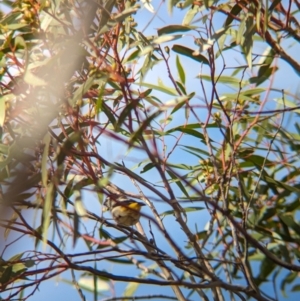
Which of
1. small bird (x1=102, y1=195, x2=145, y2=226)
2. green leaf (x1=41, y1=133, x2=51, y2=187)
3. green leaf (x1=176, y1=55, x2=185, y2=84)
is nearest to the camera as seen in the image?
green leaf (x1=41, y1=133, x2=51, y2=187)

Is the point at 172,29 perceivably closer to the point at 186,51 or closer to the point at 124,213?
the point at 186,51

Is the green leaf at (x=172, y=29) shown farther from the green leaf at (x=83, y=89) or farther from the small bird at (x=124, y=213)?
the small bird at (x=124, y=213)

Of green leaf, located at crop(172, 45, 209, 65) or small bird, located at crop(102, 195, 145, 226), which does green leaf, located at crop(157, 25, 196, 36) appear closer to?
green leaf, located at crop(172, 45, 209, 65)

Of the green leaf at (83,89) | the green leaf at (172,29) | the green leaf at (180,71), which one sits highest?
the green leaf at (180,71)

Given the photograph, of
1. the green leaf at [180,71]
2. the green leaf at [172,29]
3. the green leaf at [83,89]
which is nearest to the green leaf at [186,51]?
the green leaf at [172,29]

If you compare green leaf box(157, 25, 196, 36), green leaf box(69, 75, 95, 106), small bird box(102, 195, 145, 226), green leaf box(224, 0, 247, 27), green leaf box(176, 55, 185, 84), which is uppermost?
green leaf box(176, 55, 185, 84)


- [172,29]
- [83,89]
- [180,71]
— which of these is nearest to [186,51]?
[172,29]

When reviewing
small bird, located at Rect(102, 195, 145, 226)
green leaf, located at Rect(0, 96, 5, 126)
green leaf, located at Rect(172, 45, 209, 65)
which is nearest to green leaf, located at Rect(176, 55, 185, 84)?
green leaf, located at Rect(172, 45, 209, 65)

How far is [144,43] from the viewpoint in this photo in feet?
4.58

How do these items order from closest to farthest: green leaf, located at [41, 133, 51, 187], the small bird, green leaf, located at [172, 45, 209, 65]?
green leaf, located at [41, 133, 51, 187]
the small bird
green leaf, located at [172, 45, 209, 65]

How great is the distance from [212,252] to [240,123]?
35 centimetres

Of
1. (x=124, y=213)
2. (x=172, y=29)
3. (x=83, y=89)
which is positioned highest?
(x=172, y=29)

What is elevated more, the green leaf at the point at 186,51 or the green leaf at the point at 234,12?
the green leaf at the point at 234,12

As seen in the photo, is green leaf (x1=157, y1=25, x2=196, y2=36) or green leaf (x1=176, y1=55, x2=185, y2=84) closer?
green leaf (x1=157, y1=25, x2=196, y2=36)
